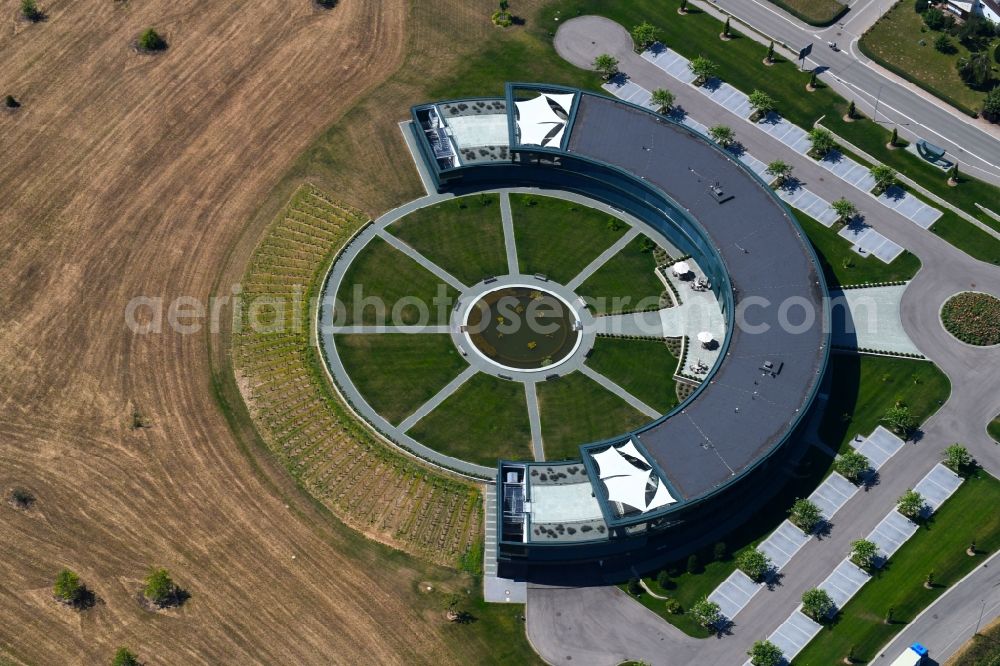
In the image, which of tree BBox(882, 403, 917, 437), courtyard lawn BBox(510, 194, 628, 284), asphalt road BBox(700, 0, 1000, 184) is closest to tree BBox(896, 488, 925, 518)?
tree BBox(882, 403, 917, 437)

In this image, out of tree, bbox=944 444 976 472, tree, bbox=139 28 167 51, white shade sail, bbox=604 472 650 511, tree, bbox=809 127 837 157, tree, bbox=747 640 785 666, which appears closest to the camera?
tree, bbox=747 640 785 666

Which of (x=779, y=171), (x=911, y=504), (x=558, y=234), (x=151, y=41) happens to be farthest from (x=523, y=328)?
(x=151, y=41)

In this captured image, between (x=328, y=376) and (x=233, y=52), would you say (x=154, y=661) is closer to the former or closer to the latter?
(x=328, y=376)

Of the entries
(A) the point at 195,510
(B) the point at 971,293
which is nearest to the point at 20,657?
(A) the point at 195,510

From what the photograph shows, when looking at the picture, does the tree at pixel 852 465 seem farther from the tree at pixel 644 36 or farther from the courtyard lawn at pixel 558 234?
the tree at pixel 644 36

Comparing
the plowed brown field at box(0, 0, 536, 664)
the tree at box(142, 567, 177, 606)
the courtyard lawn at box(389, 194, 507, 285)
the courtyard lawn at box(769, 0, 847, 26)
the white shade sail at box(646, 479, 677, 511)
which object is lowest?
the tree at box(142, 567, 177, 606)

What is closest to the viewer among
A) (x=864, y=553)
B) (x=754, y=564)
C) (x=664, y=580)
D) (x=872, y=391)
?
(x=754, y=564)

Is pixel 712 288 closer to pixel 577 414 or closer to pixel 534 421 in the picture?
pixel 577 414

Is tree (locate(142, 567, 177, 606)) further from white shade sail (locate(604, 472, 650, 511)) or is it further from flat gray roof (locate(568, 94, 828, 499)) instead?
flat gray roof (locate(568, 94, 828, 499))
